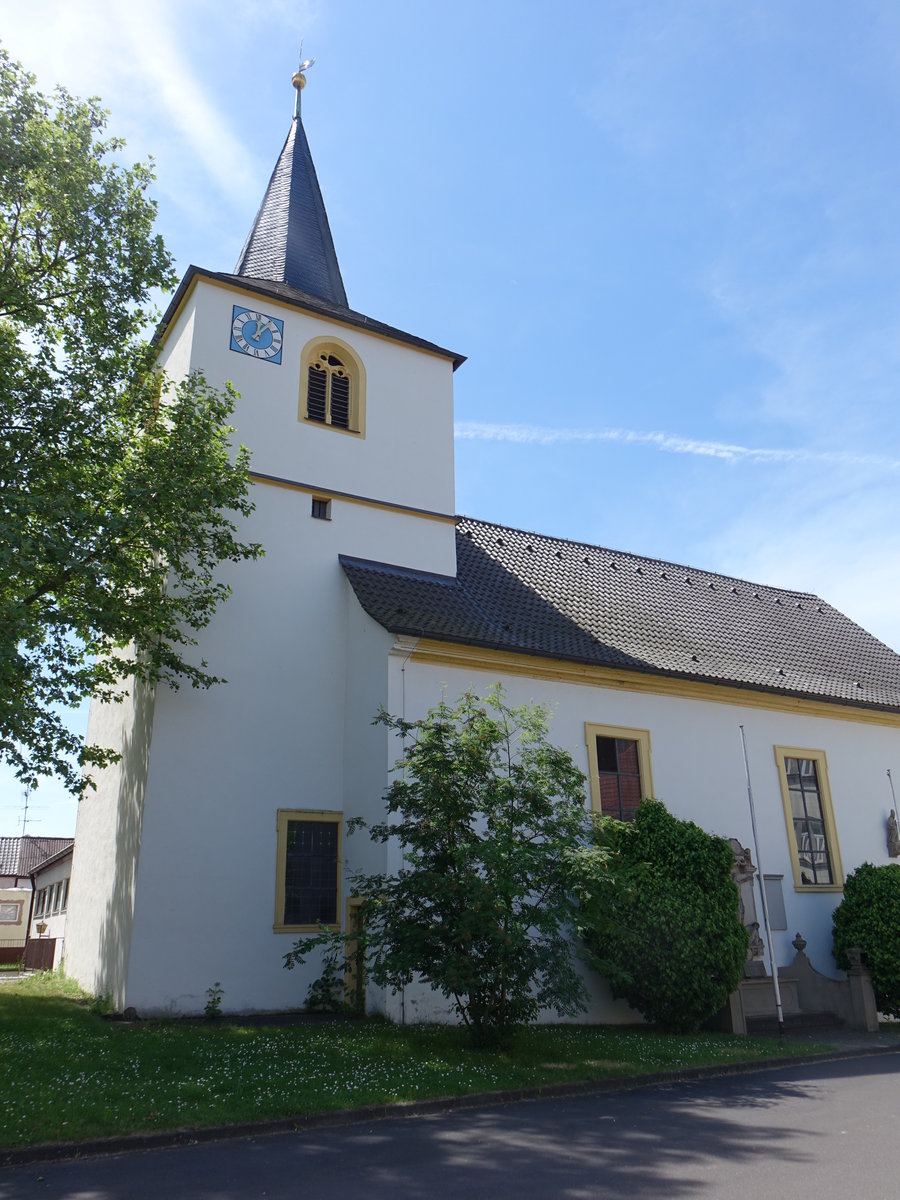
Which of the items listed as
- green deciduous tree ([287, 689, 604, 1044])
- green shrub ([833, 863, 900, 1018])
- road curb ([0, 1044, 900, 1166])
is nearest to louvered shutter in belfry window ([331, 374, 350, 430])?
green deciduous tree ([287, 689, 604, 1044])

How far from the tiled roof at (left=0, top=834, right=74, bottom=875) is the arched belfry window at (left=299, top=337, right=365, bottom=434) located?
41.8m

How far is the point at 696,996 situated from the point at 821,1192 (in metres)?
7.24

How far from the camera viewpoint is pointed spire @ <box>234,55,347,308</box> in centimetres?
1994

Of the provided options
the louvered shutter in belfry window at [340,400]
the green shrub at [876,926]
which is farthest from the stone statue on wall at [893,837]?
the louvered shutter in belfry window at [340,400]

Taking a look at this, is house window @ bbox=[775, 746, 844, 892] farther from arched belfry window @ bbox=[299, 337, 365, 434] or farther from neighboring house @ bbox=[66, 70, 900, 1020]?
arched belfry window @ bbox=[299, 337, 365, 434]

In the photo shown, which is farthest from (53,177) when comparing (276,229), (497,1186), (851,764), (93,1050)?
(851,764)

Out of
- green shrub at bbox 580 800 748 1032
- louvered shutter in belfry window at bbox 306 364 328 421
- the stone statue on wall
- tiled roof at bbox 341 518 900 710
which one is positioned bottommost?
green shrub at bbox 580 800 748 1032

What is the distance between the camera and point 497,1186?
238 inches

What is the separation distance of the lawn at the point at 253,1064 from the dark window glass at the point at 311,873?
1996 mm

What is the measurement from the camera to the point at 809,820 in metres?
17.9

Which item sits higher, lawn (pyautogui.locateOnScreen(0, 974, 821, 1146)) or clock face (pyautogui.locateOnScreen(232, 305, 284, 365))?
clock face (pyautogui.locateOnScreen(232, 305, 284, 365))

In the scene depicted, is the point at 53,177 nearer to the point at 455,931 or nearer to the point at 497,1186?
the point at 455,931

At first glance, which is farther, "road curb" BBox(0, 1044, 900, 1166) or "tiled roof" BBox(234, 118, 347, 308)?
"tiled roof" BBox(234, 118, 347, 308)

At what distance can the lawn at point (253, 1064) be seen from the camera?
24.6 ft
